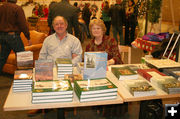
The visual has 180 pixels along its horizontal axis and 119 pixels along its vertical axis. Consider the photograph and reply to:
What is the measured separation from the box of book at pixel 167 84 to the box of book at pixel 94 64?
1.60 ft

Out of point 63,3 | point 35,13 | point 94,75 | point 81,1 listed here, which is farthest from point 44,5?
point 94,75

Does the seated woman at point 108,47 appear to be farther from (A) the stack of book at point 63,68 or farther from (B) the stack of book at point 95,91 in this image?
(B) the stack of book at point 95,91

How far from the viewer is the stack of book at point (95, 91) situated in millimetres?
1508

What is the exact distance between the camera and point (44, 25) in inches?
263

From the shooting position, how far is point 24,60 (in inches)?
76.5

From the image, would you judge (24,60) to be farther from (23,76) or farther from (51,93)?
(51,93)

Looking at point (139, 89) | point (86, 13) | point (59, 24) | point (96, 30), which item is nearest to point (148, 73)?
point (139, 89)

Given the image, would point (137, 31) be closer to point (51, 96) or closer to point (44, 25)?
point (44, 25)

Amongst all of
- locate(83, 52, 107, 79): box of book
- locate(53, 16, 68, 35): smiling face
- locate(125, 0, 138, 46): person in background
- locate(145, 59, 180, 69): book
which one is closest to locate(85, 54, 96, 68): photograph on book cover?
locate(83, 52, 107, 79): box of book

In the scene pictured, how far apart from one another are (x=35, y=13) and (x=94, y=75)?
6.77 m

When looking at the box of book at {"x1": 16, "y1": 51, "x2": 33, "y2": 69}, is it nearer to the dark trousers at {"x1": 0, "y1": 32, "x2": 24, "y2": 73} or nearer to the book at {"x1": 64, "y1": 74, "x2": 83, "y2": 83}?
the book at {"x1": 64, "y1": 74, "x2": 83, "y2": 83}

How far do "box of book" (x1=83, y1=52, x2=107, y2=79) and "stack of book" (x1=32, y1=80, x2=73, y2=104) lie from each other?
0.95 ft

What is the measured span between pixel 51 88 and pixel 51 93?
2.2 inches

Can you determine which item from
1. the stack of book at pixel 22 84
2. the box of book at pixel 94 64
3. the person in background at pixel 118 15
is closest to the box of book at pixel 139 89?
the box of book at pixel 94 64
